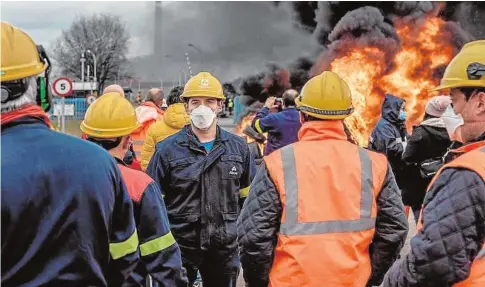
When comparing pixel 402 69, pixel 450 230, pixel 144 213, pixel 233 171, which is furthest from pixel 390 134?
pixel 402 69

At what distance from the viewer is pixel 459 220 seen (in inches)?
91.8

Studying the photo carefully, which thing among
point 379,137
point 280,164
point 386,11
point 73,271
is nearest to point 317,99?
point 280,164

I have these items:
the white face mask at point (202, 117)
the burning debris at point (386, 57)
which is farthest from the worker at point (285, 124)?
the burning debris at point (386, 57)

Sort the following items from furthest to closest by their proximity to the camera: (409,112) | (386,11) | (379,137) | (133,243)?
(386,11) < (409,112) < (379,137) < (133,243)

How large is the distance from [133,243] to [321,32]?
20448 mm

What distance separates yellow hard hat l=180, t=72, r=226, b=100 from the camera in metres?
4.82

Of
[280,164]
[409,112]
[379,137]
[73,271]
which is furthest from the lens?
[409,112]

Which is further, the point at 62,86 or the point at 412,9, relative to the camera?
the point at 412,9

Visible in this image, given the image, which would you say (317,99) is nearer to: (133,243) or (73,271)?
(133,243)

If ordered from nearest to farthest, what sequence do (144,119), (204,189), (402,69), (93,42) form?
(204,189) → (144,119) → (402,69) → (93,42)

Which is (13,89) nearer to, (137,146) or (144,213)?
(144,213)

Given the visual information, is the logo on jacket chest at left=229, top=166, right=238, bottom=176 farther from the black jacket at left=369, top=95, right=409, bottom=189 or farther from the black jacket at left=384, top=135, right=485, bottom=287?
the black jacket at left=369, top=95, right=409, bottom=189

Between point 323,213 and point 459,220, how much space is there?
78cm

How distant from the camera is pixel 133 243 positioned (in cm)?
248
